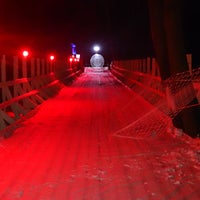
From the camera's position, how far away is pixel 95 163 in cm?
848

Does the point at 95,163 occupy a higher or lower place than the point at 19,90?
lower

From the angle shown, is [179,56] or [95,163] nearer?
[95,163]

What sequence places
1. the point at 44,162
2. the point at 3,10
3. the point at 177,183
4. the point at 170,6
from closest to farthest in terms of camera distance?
the point at 177,183, the point at 44,162, the point at 170,6, the point at 3,10

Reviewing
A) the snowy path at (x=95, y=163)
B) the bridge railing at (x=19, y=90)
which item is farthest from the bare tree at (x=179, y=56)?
the bridge railing at (x=19, y=90)

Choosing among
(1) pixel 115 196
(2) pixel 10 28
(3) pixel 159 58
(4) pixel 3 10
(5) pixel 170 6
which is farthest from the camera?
(2) pixel 10 28

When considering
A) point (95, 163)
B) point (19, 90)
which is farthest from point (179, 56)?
point (19, 90)

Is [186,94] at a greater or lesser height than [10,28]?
lesser

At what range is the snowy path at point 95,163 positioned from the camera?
6.68 metres

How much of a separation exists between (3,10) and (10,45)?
394cm

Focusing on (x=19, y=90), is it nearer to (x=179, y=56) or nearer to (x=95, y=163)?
(x=179, y=56)

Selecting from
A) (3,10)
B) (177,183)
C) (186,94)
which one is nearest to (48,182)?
(177,183)

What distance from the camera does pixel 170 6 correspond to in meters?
11.2

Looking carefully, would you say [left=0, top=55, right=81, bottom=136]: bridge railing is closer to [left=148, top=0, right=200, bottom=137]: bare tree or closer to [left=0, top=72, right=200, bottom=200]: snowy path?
[left=0, top=72, right=200, bottom=200]: snowy path

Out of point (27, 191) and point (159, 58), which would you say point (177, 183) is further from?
point (159, 58)
